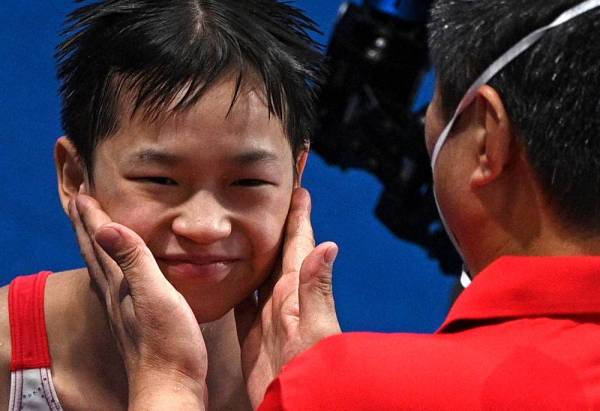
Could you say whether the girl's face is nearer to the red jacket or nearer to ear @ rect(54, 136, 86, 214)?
ear @ rect(54, 136, 86, 214)

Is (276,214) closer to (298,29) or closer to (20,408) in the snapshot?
(298,29)

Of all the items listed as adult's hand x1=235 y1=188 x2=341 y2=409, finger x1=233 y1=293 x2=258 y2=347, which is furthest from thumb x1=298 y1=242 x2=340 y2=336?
finger x1=233 y1=293 x2=258 y2=347

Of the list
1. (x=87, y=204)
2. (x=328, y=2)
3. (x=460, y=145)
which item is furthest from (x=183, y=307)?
(x=328, y=2)

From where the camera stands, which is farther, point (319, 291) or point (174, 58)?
point (174, 58)

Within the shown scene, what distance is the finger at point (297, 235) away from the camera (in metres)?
1.40

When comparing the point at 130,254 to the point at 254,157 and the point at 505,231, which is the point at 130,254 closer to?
the point at 254,157

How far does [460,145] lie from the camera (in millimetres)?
1096

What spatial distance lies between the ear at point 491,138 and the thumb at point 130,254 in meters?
0.37

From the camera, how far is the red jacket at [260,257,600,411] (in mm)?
929

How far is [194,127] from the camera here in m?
1.33

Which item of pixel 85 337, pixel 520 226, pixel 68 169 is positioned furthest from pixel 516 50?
pixel 85 337

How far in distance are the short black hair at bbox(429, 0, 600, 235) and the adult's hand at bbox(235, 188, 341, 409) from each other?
0.88 feet

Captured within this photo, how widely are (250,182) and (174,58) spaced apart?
0.56 feet

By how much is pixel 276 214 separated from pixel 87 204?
0.74ft
